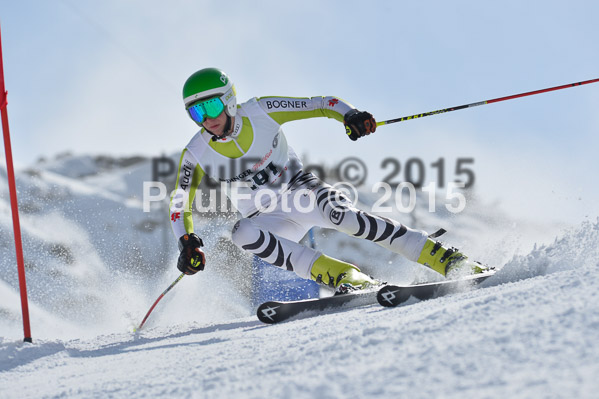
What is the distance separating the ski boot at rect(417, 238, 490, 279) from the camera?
10.2 feet

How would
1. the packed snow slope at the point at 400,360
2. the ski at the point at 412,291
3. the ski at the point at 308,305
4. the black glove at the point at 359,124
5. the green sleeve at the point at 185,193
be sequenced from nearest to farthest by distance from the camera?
the packed snow slope at the point at 400,360
the ski at the point at 412,291
the ski at the point at 308,305
the black glove at the point at 359,124
the green sleeve at the point at 185,193

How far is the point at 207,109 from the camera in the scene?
3.34 meters

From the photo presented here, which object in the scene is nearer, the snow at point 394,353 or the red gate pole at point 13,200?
the snow at point 394,353

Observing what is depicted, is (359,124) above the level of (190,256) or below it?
above

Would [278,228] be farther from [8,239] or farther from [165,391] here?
[8,239]

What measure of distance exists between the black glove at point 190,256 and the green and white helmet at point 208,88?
858 mm

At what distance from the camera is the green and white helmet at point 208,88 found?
3328 mm

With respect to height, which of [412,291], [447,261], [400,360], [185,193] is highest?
[447,261]

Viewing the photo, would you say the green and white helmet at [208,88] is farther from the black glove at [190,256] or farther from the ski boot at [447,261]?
the ski boot at [447,261]

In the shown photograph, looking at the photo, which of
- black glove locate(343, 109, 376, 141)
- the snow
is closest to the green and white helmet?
black glove locate(343, 109, 376, 141)

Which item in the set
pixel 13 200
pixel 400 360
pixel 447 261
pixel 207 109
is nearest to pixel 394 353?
pixel 400 360

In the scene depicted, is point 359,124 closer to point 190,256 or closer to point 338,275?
point 338,275

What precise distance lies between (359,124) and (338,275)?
97 centimetres

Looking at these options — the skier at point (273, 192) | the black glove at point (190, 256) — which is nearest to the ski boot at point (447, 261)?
the skier at point (273, 192)
